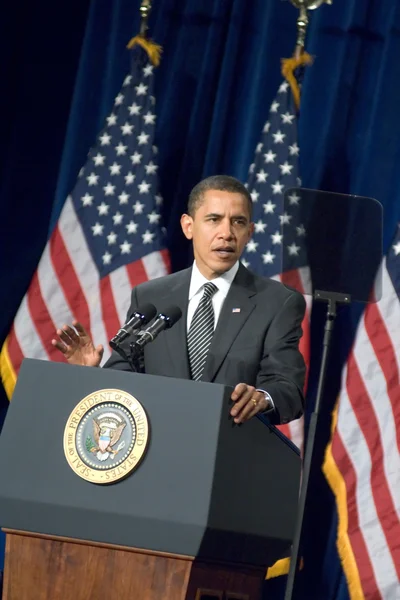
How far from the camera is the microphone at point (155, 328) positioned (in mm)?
2211

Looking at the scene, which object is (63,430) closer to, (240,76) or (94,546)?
(94,546)

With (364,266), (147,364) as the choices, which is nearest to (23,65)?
(364,266)

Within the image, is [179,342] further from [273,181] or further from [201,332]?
[273,181]

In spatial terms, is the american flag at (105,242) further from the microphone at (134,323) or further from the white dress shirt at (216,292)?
the microphone at (134,323)

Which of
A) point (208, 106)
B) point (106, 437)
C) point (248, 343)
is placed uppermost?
point (208, 106)

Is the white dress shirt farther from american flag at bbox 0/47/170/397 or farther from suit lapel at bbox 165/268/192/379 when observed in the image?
american flag at bbox 0/47/170/397

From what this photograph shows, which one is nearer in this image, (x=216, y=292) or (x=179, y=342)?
(x=179, y=342)

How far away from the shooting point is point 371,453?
4.00 metres

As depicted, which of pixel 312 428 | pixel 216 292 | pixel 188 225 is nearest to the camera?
pixel 216 292

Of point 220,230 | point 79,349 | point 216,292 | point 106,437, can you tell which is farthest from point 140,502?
point 220,230

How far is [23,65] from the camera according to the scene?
193 inches

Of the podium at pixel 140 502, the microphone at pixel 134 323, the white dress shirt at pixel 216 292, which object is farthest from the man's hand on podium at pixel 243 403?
the white dress shirt at pixel 216 292

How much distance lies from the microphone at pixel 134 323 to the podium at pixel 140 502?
0.34ft

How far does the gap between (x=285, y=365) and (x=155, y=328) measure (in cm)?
55
